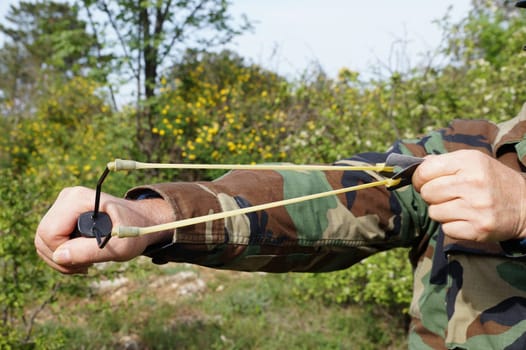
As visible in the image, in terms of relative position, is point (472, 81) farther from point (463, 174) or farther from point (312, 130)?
point (463, 174)

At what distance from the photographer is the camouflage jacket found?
1.14 meters

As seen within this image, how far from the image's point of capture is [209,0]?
7.90 metres

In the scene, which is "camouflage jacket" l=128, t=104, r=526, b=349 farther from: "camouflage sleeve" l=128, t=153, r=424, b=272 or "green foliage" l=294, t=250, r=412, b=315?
"green foliage" l=294, t=250, r=412, b=315

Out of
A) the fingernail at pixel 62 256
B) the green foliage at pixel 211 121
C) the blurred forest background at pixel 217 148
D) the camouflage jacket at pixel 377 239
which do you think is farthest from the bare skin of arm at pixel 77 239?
the green foliage at pixel 211 121

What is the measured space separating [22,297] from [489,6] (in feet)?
16.2

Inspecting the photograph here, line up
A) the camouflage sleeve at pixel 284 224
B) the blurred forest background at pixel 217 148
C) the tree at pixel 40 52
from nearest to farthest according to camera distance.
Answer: the camouflage sleeve at pixel 284 224 → the blurred forest background at pixel 217 148 → the tree at pixel 40 52

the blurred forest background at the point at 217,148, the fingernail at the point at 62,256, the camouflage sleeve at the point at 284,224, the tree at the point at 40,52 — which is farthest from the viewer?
the tree at the point at 40,52

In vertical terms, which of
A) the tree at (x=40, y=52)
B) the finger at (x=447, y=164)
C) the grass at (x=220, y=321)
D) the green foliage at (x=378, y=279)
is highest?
the tree at (x=40, y=52)

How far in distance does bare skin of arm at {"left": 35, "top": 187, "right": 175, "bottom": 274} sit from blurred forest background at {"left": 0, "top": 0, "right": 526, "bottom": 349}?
8.05ft

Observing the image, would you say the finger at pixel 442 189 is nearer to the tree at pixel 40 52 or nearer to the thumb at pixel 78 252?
the thumb at pixel 78 252

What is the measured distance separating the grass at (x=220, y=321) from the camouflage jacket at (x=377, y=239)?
277cm

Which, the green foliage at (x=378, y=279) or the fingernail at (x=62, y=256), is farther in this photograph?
the green foliage at (x=378, y=279)

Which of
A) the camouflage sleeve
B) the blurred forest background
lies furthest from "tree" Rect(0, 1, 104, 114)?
the camouflage sleeve

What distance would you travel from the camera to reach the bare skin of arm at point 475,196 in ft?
2.98
